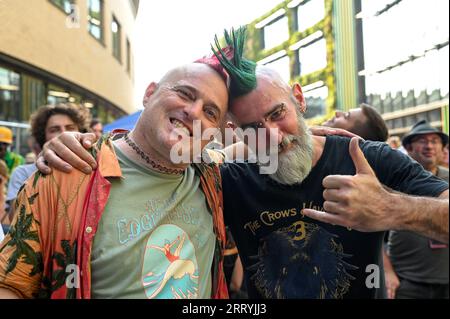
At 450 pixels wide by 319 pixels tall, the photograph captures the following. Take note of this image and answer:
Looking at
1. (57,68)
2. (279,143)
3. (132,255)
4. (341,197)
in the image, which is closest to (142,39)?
(57,68)

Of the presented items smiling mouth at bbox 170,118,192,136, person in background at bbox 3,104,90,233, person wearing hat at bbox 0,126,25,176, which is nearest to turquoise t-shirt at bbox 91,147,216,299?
smiling mouth at bbox 170,118,192,136

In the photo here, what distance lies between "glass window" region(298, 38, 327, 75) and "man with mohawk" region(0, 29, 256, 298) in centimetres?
20

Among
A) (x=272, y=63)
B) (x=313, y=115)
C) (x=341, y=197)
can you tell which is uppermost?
(x=272, y=63)

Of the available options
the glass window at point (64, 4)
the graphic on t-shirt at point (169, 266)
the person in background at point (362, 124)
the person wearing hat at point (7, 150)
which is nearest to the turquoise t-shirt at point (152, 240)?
the graphic on t-shirt at point (169, 266)

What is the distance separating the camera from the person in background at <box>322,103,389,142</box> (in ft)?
7.40

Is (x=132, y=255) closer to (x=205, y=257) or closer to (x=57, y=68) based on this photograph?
(x=205, y=257)

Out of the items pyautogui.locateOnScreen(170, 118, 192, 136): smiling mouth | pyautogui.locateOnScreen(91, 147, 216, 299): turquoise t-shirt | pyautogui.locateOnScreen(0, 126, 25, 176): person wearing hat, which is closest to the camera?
pyautogui.locateOnScreen(91, 147, 216, 299): turquoise t-shirt

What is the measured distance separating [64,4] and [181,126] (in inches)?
18.3

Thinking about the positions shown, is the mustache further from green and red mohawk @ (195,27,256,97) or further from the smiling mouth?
the smiling mouth

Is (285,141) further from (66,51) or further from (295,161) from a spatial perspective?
(66,51)

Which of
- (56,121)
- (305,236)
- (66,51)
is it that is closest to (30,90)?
(66,51)

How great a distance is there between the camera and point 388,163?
1.39 meters

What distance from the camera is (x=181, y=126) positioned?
1336 mm

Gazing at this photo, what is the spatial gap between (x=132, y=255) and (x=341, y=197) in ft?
2.00
